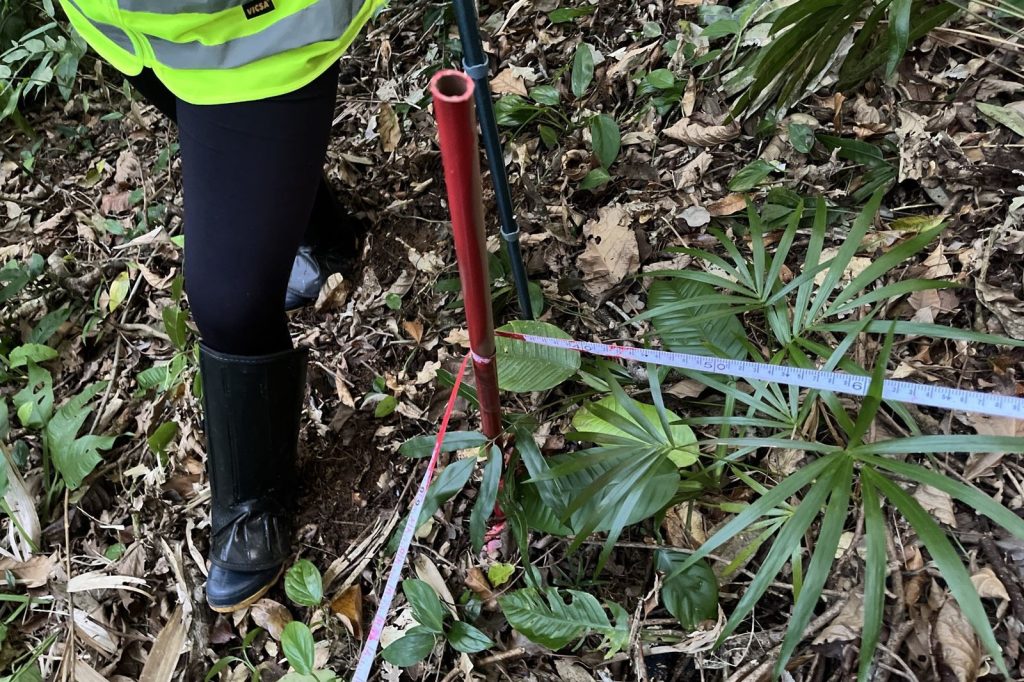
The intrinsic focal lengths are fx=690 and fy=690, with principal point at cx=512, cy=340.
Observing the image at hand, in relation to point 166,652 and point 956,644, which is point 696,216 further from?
point 166,652

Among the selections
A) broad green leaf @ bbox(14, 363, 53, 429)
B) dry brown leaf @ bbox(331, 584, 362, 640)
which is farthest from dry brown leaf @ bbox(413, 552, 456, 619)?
broad green leaf @ bbox(14, 363, 53, 429)

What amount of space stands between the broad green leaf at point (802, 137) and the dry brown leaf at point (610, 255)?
41cm

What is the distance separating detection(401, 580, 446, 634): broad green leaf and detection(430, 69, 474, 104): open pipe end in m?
0.90

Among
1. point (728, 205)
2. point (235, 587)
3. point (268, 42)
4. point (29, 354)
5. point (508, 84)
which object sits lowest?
point (235, 587)

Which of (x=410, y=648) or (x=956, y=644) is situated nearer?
(x=956, y=644)

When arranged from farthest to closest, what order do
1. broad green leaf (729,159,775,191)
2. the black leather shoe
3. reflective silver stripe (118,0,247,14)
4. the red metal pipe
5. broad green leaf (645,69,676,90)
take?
broad green leaf (645,69,676,90)
broad green leaf (729,159,775,191)
the black leather shoe
reflective silver stripe (118,0,247,14)
the red metal pipe

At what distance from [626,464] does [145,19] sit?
942 millimetres

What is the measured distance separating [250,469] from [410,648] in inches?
18.4

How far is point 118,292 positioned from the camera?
2010 millimetres

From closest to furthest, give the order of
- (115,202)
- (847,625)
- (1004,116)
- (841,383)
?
(841,383)
(847,625)
(1004,116)
(115,202)

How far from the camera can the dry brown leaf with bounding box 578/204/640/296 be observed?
1561mm

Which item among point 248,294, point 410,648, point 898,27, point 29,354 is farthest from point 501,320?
point 29,354

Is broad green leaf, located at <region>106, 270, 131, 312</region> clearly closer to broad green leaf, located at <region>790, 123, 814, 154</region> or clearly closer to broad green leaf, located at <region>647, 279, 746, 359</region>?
broad green leaf, located at <region>647, 279, 746, 359</region>

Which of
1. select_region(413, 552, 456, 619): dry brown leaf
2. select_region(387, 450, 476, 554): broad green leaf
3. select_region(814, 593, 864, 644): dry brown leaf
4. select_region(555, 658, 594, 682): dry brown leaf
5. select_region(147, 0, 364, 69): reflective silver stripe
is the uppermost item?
select_region(147, 0, 364, 69): reflective silver stripe
